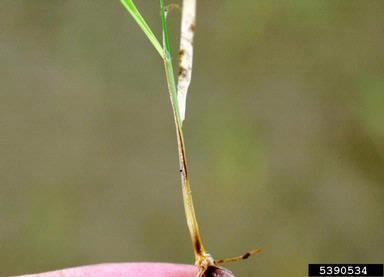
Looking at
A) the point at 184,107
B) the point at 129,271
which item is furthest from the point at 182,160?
the point at 129,271

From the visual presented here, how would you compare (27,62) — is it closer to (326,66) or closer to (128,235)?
(128,235)

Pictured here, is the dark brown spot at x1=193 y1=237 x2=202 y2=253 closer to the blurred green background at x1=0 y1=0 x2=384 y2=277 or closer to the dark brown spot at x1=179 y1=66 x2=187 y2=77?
the dark brown spot at x1=179 y1=66 x2=187 y2=77

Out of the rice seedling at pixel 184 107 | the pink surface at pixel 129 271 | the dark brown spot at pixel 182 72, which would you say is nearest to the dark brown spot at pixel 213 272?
the rice seedling at pixel 184 107

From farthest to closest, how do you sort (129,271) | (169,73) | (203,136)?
(203,136) → (129,271) → (169,73)

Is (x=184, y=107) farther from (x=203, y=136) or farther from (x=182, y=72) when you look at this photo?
(x=203, y=136)

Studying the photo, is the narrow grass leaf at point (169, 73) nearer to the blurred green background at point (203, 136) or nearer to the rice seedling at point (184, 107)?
the rice seedling at point (184, 107)

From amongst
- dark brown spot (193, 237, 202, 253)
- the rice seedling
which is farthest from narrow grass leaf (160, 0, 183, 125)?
dark brown spot (193, 237, 202, 253)
